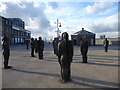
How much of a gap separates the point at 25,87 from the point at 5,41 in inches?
161

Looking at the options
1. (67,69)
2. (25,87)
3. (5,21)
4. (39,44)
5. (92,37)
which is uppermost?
(5,21)

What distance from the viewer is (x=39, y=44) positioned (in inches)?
439

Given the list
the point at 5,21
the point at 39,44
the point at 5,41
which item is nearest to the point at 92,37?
the point at 39,44

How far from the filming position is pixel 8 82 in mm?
4945

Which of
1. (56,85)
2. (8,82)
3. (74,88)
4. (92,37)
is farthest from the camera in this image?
(92,37)

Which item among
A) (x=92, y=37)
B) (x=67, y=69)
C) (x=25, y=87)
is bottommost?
(x=25, y=87)

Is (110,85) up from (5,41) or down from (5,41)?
down

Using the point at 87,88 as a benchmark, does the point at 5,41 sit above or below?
above

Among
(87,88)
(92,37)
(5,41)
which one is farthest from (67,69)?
(92,37)

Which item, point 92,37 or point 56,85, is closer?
point 56,85

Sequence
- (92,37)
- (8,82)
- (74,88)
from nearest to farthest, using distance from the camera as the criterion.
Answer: (74,88), (8,82), (92,37)

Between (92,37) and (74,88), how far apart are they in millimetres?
32236

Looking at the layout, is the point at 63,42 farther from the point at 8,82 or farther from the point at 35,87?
the point at 8,82

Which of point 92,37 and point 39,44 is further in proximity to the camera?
point 92,37
